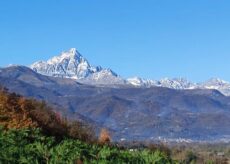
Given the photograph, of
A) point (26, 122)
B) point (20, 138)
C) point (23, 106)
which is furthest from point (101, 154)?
point (23, 106)

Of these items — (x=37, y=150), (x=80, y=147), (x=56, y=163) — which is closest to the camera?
(x=56, y=163)

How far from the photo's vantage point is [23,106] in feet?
151

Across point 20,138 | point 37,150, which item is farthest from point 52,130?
point 37,150

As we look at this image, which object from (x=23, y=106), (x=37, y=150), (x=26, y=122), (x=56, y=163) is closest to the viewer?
(x=56, y=163)

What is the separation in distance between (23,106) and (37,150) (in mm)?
24854

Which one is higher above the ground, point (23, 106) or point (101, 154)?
point (23, 106)

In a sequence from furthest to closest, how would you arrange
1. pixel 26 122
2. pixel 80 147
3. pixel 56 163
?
pixel 26 122
pixel 80 147
pixel 56 163

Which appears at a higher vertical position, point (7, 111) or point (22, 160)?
point (7, 111)

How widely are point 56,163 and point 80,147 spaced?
3.90 m

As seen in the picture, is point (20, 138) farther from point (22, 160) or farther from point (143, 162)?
point (143, 162)

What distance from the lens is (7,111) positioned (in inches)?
1598

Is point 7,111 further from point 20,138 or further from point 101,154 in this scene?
point 101,154

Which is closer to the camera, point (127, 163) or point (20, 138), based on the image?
point (127, 163)

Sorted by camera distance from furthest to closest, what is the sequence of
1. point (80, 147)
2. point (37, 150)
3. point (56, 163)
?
point (80, 147), point (37, 150), point (56, 163)
